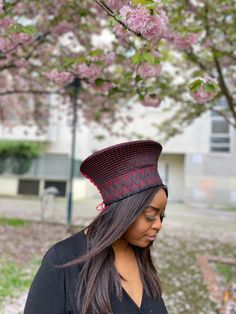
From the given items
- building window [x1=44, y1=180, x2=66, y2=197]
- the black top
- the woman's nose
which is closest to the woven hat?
the woman's nose

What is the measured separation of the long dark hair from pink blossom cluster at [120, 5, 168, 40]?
1094 mm

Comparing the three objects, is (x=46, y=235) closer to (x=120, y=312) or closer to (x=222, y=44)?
(x=222, y=44)

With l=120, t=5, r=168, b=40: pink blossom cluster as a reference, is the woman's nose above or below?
below

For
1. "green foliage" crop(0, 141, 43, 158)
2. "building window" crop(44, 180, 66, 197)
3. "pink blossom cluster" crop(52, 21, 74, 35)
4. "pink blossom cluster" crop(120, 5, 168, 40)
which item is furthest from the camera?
"green foliage" crop(0, 141, 43, 158)

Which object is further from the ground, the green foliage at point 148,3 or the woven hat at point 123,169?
the green foliage at point 148,3

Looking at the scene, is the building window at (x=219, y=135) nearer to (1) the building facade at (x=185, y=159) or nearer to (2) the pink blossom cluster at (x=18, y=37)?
(1) the building facade at (x=185, y=159)

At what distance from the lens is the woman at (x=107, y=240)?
120cm

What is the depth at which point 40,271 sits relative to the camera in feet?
4.00

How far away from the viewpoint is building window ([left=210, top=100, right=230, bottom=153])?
18000 millimetres

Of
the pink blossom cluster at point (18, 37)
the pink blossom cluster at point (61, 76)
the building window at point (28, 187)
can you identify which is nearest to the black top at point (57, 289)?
the pink blossom cluster at point (18, 37)

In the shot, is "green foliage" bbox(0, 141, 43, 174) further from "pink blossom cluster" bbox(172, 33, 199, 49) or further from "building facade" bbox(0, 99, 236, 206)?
"pink blossom cluster" bbox(172, 33, 199, 49)

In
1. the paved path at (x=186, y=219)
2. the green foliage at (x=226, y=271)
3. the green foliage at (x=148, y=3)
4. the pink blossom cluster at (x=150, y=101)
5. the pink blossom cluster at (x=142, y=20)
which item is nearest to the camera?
the green foliage at (x=148, y=3)

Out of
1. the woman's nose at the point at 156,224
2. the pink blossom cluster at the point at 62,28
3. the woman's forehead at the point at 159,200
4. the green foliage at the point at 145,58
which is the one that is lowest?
the woman's nose at the point at 156,224

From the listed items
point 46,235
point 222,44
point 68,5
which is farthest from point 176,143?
point 68,5
